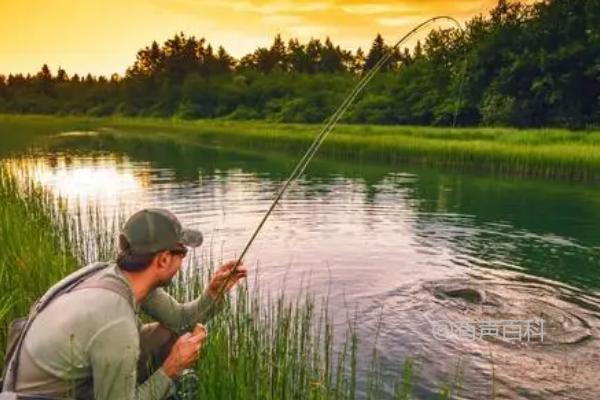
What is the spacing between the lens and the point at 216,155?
3878cm

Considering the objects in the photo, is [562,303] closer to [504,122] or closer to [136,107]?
[504,122]

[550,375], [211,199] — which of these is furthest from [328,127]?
[211,199]

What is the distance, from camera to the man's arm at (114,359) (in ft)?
10.1

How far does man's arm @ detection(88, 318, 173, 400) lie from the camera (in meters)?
3.08

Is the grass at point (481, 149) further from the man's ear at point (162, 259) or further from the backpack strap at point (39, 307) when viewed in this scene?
the backpack strap at point (39, 307)

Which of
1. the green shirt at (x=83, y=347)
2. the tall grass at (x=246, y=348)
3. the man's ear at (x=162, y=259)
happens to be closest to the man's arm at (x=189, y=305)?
the tall grass at (x=246, y=348)

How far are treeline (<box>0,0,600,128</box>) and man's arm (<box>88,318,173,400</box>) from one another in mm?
2370

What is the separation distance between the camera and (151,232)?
135 inches

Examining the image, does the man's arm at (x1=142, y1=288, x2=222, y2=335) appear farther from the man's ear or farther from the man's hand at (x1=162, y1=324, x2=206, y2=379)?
the man's ear

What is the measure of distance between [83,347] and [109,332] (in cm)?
16

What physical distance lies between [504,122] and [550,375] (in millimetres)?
41479

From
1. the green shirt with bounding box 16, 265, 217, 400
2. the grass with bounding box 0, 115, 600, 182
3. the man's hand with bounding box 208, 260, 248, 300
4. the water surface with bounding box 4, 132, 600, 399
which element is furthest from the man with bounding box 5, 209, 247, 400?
the grass with bounding box 0, 115, 600, 182

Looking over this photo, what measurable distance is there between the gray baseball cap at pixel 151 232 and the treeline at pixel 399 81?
6.24 feet

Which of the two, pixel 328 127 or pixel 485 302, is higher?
pixel 328 127
